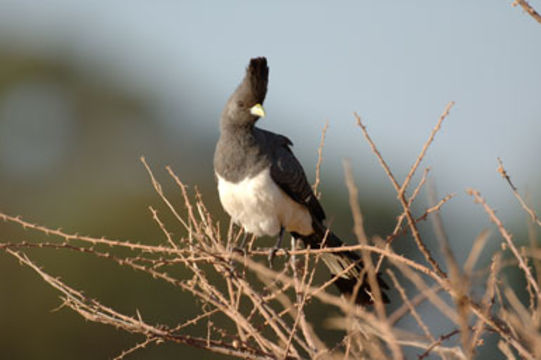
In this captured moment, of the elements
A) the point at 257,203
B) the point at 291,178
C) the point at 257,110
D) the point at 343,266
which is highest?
the point at 257,110

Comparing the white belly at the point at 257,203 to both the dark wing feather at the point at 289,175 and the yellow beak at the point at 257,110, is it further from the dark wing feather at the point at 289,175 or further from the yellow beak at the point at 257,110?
the yellow beak at the point at 257,110

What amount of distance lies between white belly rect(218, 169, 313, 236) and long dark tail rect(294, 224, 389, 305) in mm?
334

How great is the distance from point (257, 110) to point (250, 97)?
0.10 metres

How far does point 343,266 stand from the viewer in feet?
20.5

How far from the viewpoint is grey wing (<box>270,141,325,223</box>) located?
20.7 ft

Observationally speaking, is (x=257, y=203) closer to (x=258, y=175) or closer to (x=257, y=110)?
(x=258, y=175)

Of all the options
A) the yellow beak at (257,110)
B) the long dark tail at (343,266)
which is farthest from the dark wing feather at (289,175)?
the yellow beak at (257,110)

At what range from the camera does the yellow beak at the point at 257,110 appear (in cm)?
619

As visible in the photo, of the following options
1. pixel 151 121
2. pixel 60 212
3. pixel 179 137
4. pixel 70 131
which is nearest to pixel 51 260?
pixel 60 212

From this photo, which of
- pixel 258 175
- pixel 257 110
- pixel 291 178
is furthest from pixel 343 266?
pixel 257 110

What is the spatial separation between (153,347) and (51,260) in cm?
622

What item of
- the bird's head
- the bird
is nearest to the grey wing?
the bird

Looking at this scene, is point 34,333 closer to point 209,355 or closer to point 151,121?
point 209,355

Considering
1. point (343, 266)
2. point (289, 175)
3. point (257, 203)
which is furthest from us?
point (289, 175)
